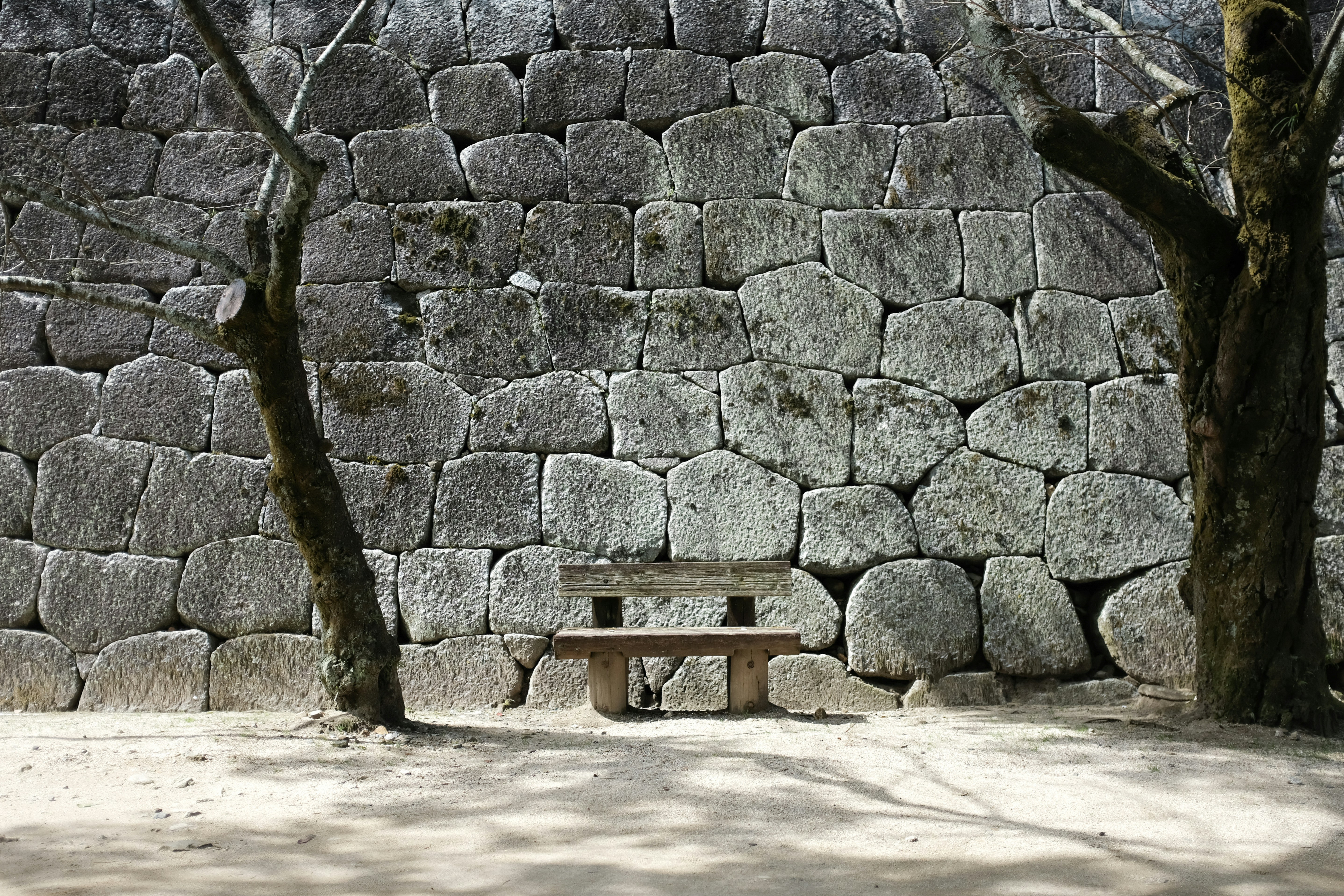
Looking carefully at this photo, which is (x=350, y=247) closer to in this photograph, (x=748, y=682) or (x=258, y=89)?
(x=258, y=89)

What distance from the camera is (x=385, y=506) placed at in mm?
4684

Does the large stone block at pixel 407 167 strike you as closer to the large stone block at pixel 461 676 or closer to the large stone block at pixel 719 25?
the large stone block at pixel 719 25

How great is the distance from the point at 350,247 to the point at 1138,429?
3723 mm

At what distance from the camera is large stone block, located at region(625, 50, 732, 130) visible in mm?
5020

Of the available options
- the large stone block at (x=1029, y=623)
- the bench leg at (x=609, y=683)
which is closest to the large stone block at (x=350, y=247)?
the bench leg at (x=609, y=683)

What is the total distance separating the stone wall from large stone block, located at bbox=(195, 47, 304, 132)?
19 mm

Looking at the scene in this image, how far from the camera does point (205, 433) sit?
479 centimetres

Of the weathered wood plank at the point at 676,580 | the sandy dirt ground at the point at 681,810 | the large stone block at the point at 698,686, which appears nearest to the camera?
the sandy dirt ground at the point at 681,810

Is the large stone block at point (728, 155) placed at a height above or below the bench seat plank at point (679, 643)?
above

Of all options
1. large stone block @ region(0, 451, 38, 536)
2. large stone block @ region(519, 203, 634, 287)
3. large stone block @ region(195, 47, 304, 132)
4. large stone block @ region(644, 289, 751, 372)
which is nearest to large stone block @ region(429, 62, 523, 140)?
large stone block @ region(519, 203, 634, 287)

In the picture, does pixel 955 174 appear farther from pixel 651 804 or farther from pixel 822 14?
pixel 651 804

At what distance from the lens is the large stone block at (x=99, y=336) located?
193 inches

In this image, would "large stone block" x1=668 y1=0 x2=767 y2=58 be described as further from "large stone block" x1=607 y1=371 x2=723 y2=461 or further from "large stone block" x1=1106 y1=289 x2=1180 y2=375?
"large stone block" x1=1106 y1=289 x2=1180 y2=375

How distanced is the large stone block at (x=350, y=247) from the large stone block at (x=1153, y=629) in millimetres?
3632
